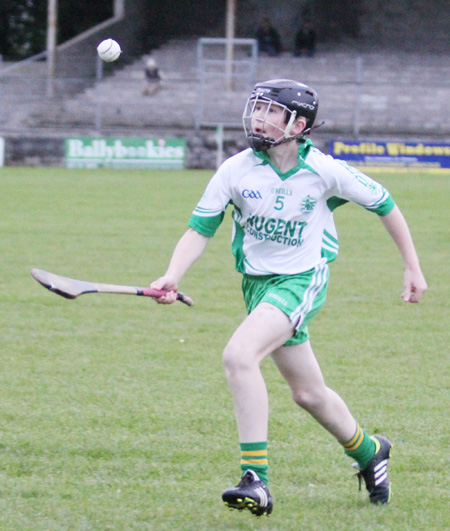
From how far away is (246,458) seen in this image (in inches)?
158

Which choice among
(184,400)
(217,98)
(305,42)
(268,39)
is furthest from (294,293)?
(305,42)

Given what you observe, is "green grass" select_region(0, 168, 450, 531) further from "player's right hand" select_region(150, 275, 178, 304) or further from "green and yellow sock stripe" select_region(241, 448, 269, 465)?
"player's right hand" select_region(150, 275, 178, 304)

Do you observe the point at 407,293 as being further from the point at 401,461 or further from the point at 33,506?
the point at 33,506

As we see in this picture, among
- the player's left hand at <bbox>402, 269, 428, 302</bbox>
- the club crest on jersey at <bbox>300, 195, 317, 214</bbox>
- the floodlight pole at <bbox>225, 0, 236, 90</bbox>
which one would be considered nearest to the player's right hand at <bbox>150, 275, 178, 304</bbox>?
the club crest on jersey at <bbox>300, 195, 317, 214</bbox>

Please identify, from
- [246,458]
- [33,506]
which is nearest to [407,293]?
[246,458]

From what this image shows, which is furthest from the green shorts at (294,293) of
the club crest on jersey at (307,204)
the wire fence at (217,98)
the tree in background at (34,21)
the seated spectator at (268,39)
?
the tree in background at (34,21)

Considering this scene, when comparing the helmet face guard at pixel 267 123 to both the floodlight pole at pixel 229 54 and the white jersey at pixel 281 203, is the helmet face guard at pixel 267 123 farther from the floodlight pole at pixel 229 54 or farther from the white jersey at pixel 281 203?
the floodlight pole at pixel 229 54

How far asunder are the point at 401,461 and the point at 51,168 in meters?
23.5

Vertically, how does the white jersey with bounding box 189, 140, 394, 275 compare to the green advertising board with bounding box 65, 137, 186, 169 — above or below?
above

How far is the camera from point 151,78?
3162 cm

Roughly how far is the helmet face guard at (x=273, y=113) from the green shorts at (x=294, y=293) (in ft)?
2.04

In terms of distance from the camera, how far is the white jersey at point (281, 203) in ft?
14.0

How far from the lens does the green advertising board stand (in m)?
27.8

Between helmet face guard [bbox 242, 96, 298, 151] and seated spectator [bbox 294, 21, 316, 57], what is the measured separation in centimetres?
3061
